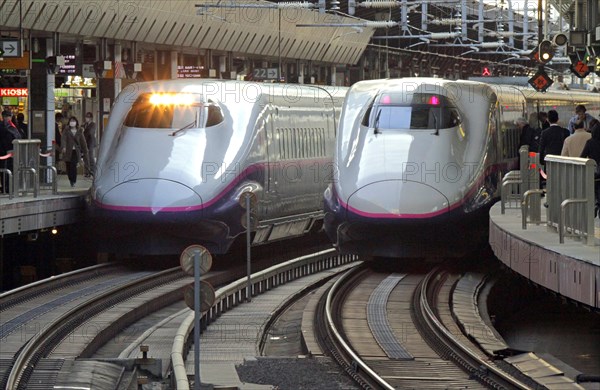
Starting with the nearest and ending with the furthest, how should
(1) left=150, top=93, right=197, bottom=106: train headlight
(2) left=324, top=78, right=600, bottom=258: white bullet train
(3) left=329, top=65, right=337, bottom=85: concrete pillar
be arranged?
(2) left=324, top=78, right=600, bottom=258: white bullet train → (1) left=150, top=93, right=197, bottom=106: train headlight → (3) left=329, top=65, right=337, bottom=85: concrete pillar

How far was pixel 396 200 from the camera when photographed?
77.8 ft

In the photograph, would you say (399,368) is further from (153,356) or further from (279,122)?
(279,122)

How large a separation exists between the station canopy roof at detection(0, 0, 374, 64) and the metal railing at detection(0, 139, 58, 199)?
633cm

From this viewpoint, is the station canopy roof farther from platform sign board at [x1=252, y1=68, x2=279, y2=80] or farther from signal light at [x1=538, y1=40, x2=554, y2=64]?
signal light at [x1=538, y1=40, x2=554, y2=64]

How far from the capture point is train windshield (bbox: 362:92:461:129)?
24.8 metres

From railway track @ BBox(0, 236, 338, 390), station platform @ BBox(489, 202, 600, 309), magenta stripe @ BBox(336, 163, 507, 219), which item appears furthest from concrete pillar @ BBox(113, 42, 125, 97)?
station platform @ BBox(489, 202, 600, 309)

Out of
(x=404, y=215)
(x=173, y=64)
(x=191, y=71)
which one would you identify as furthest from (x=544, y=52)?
(x=404, y=215)

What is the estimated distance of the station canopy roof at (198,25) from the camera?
38.8 metres

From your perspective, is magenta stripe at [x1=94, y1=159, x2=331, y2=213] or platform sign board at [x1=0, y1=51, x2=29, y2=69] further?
platform sign board at [x1=0, y1=51, x2=29, y2=69]

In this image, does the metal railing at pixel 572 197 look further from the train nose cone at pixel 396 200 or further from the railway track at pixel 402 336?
the train nose cone at pixel 396 200

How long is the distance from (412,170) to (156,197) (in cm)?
427

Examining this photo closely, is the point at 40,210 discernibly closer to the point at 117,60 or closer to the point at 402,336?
the point at 402,336

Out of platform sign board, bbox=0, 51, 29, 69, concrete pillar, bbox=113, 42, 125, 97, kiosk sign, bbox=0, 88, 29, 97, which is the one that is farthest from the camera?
concrete pillar, bbox=113, 42, 125, 97

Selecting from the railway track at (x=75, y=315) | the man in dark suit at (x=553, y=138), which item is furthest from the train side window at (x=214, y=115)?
the man in dark suit at (x=553, y=138)
